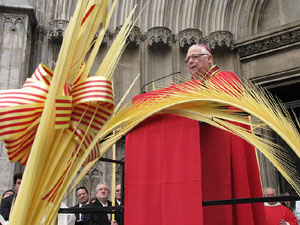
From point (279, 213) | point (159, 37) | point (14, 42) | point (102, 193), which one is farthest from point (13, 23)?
point (279, 213)

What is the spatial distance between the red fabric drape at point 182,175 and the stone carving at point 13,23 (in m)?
4.72

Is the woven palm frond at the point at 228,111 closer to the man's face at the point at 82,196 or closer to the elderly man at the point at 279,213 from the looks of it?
the man's face at the point at 82,196

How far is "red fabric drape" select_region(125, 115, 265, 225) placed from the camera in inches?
49.1

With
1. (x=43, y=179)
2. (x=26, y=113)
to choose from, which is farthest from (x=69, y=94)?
(x=43, y=179)

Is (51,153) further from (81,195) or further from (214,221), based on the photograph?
(81,195)

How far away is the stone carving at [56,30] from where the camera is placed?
5922mm

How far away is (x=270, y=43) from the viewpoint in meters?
6.29

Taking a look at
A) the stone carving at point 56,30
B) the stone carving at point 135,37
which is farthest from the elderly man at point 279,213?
the stone carving at point 56,30

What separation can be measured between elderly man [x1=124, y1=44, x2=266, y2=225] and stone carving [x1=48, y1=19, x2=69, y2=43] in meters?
4.94

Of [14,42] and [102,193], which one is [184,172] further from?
[14,42]

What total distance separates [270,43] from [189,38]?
58.6 inches

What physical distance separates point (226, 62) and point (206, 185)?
5419mm

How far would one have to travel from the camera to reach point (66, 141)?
0.97 metres

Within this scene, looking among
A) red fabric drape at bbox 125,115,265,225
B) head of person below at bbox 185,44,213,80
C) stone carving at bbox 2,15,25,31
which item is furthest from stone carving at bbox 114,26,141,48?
red fabric drape at bbox 125,115,265,225
